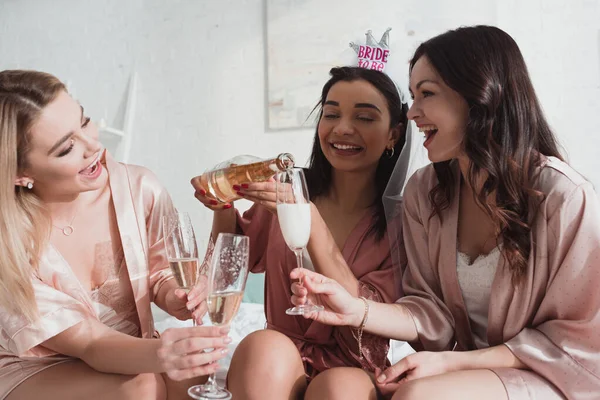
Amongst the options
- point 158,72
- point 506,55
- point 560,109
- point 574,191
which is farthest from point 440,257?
point 158,72

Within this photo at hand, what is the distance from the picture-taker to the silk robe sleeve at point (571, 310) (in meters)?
1.20

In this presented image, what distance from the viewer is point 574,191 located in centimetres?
125

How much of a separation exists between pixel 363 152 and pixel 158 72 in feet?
6.83

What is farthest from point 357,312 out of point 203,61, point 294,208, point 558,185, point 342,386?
point 203,61

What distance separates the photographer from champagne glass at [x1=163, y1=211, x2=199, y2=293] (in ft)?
4.01

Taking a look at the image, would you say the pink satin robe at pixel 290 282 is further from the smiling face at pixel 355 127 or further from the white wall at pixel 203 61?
the white wall at pixel 203 61

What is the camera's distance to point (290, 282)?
1.65m

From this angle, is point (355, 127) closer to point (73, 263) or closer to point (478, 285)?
point (478, 285)

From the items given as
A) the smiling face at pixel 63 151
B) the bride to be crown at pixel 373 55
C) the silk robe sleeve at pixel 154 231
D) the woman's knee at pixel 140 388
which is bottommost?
the woman's knee at pixel 140 388

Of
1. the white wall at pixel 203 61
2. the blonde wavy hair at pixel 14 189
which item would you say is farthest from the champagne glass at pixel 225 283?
the white wall at pixel 203 61

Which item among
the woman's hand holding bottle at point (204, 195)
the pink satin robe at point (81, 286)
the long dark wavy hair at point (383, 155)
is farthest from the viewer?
the long dark wavy hair at point (383, 155)

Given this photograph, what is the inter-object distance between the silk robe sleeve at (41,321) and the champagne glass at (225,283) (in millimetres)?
402

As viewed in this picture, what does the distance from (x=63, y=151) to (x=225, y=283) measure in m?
0.61

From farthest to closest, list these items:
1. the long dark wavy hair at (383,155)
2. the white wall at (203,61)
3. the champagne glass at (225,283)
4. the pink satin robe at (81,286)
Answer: the white wall at (203,61) < the long dark wavy hair at (383,155) < the pink satin robe at (81,286) < the champagne glass at (225,283)
